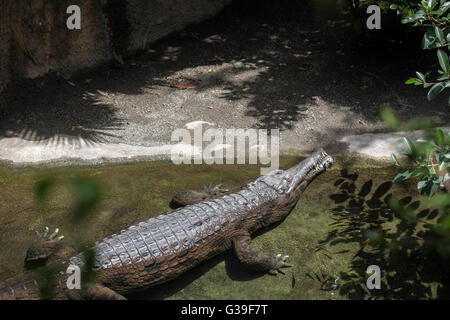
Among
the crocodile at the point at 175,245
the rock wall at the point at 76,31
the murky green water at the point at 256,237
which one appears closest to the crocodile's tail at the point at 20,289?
the crocodile at the point at 175,245

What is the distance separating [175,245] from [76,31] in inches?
144

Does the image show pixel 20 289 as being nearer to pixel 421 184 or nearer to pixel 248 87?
pixel 421 184

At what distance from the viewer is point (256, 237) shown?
4.03 m

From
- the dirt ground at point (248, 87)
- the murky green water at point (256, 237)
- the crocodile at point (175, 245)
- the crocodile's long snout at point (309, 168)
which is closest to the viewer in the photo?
the crocodile at point (175, 245)

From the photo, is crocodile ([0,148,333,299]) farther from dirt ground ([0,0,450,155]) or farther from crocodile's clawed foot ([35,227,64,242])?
dirt ground ([0,0,450,155])

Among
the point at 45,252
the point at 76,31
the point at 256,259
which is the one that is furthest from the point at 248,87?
the point at 45,252

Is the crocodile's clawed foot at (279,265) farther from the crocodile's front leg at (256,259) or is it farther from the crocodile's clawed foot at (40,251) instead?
the crocodile's clawed foot at (40,251)

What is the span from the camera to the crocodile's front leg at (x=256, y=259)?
356 centimetres

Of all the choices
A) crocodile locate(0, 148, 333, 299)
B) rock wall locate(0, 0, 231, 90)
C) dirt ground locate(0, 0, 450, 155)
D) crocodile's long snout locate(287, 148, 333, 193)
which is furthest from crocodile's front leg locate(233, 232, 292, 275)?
rock wall locate(0, 0, 231, 90)

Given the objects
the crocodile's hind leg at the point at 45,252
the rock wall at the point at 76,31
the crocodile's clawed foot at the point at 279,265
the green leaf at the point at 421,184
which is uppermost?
the rock wall at the point at 76,31

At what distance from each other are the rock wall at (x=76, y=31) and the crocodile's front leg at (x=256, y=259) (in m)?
3.59

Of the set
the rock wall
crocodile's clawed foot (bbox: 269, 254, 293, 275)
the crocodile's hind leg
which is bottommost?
crocodile's clawed foot (bbox: 269, 254, 293, 275)

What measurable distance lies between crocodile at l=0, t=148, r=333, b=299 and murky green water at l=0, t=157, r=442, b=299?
0.12 meters

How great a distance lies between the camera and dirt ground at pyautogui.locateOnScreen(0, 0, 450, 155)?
206 inches
